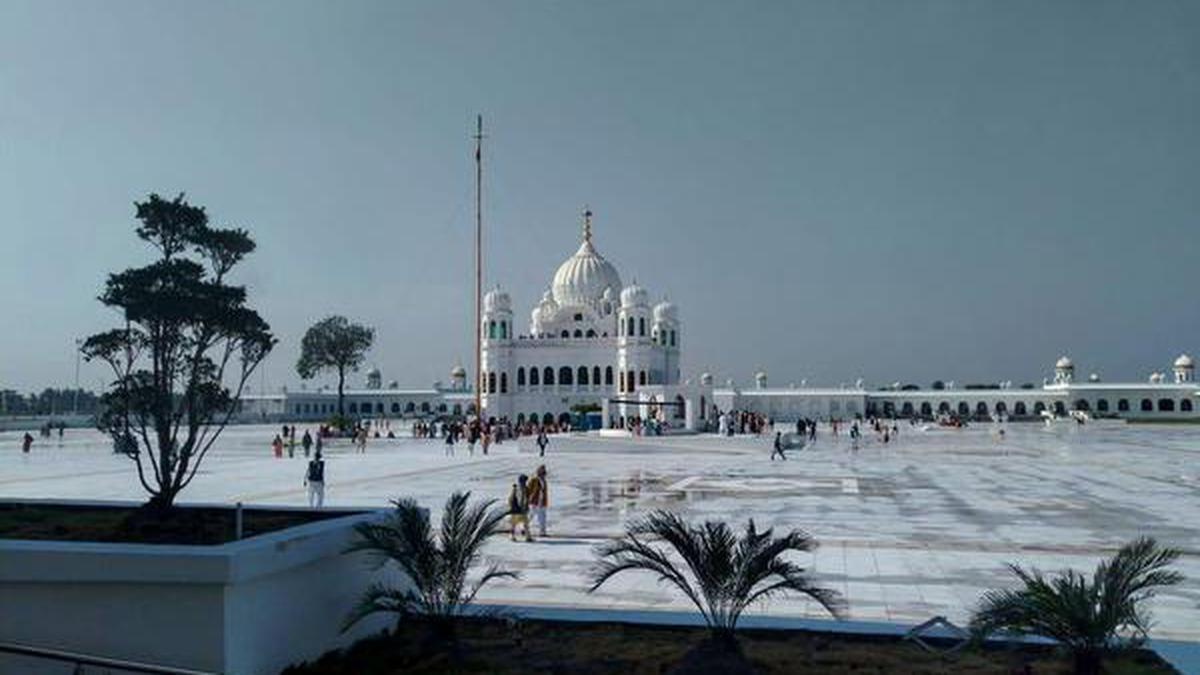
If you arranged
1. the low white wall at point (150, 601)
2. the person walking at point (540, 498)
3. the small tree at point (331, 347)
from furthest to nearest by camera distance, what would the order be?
the small tree at point (331, 347) < the person walking at point (540, 498) < the low white wall at point (150, 601)

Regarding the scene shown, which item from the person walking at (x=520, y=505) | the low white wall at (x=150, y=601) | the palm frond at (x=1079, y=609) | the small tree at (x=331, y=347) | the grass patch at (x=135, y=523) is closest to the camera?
the palm frond at (x=1079, y=609)

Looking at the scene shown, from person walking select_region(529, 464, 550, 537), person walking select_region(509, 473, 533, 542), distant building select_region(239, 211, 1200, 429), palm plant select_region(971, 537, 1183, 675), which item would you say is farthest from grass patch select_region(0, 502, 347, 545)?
distant building select_region(239, 211, 1200, 429)

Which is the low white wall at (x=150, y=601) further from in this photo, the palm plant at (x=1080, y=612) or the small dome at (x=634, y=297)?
the small dome at (x=634, y=297)

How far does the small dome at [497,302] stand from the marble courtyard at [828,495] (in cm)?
3688

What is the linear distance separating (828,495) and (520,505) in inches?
351

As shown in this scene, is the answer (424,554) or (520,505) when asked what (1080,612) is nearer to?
(424,554)

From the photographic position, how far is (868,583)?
1014cm

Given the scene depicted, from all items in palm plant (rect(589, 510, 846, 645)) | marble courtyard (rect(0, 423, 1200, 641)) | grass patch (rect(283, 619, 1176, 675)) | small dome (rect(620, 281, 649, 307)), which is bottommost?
marble courtyard (rect(0, 423, 1200, 641))

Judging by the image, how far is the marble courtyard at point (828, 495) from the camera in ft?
32.8

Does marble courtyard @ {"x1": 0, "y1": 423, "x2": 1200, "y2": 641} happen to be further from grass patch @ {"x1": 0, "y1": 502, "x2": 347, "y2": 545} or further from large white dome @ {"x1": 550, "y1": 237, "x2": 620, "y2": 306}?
large white dome @ {"x1": 550, "y1": 237, "x2": 620, "y2": 306}

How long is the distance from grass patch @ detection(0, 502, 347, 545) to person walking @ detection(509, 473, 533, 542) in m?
4.75

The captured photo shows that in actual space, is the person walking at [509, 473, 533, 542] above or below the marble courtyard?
above

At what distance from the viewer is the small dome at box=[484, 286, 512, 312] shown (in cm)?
7831

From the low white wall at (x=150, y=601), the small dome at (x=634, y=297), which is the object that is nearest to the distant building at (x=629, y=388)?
the small dome at (x=634, y=297)
